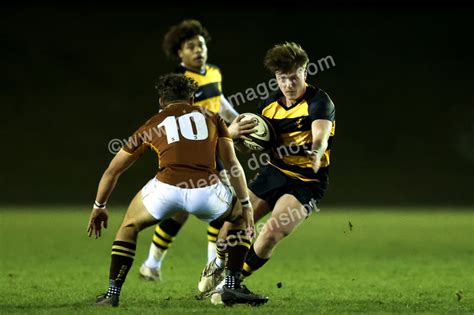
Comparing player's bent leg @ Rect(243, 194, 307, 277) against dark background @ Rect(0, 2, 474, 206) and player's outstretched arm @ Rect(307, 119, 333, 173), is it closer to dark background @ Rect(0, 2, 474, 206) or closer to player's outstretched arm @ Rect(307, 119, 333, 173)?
player's outstretched arm @ Rect(307, 119, 333, 173)

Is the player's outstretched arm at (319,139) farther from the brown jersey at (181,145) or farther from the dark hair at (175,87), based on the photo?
the dark hair at (175,87)

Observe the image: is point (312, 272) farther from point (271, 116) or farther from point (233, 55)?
point (233, 55)

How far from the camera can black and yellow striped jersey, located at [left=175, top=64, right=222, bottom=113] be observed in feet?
25.6

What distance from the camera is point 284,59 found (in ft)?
19.6

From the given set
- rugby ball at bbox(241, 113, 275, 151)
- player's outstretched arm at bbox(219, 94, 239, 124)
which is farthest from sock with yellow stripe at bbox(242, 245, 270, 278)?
player's outstretched arm at bbox(219, 94, 239, 124)

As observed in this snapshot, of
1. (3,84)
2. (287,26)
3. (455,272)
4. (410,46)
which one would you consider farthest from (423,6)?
(455,272)

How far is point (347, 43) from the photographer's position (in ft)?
69.9

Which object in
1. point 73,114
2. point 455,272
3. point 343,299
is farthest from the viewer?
point 73,114

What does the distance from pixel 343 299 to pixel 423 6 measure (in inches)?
670

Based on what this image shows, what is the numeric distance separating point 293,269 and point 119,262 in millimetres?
3105

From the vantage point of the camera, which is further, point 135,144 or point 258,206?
point 258,206

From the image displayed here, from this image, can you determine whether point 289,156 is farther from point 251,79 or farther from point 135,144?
point 251,79

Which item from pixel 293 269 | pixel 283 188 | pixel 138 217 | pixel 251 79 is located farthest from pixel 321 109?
pixel 251 79

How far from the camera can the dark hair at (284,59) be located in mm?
5980
